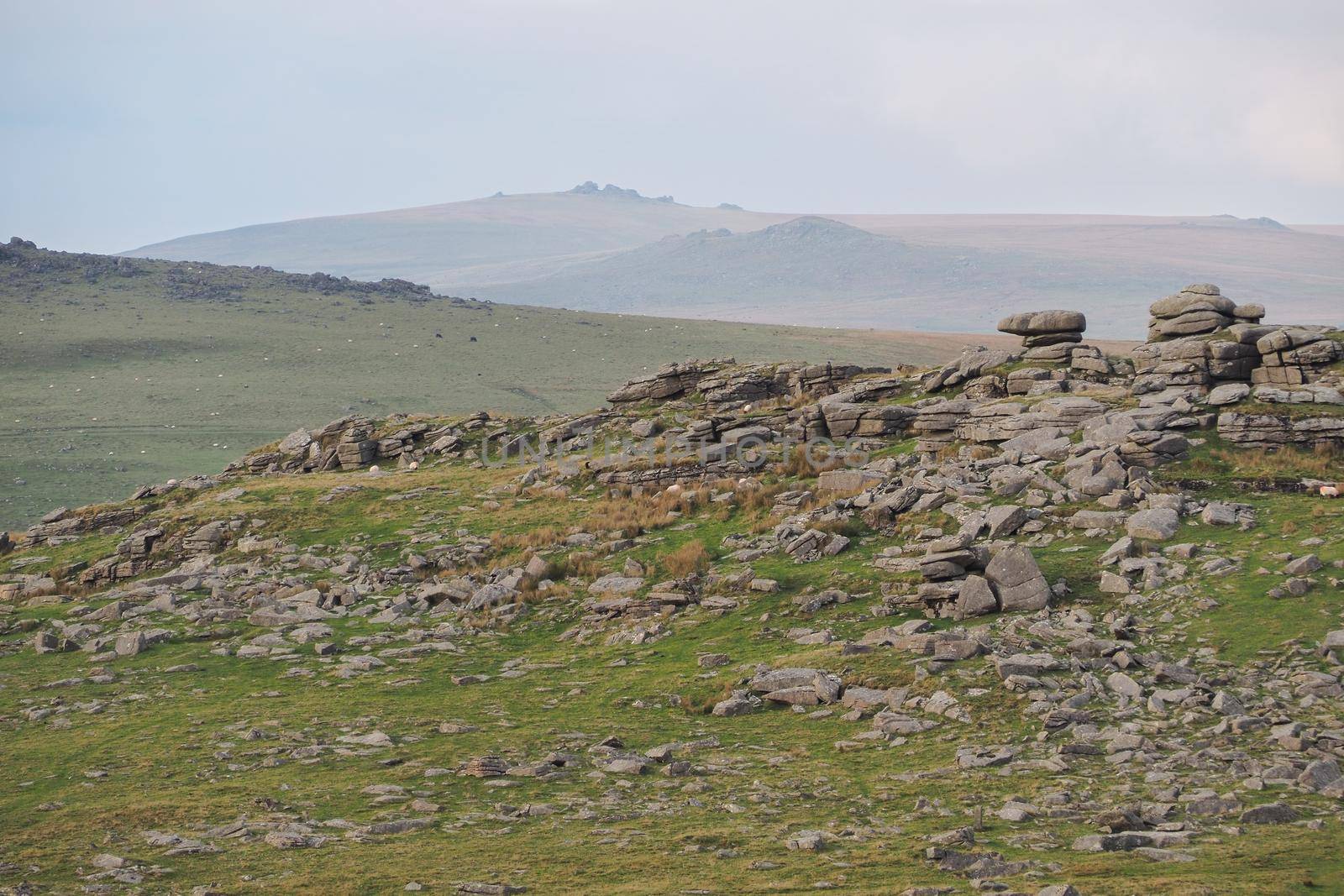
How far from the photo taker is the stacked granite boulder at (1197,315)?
29.4 m

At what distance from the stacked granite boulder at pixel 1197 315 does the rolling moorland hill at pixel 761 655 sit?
3.3 inches

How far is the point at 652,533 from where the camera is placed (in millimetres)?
26625

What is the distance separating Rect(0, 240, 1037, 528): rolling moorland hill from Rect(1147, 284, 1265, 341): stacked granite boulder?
144 ft

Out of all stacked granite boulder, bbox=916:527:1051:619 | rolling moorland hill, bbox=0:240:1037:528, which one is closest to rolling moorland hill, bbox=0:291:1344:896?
stacked granite boulder, bbox=916:527:1051:619

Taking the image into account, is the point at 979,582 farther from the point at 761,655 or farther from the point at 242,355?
the point at 242,355

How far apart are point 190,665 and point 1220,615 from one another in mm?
16200

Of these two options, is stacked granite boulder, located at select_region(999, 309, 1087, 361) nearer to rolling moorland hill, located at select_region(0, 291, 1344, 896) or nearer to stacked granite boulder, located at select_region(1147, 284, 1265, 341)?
rolling moorland hill, located at select_region(0, 291, 1344, 896)

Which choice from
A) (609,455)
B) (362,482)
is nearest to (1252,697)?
(609,455)

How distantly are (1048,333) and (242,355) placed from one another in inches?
2754

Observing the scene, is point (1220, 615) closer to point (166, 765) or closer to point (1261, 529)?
point (1261, 529)

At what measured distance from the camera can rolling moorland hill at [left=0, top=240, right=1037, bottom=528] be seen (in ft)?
212

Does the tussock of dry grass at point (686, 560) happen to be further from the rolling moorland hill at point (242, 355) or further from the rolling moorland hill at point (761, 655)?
the rolling moorland hill at point (242, 355)

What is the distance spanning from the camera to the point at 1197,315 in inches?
1164

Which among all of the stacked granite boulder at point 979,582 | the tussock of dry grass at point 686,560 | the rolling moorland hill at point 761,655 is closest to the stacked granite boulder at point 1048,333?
the rolling moorland hill at point 761,655
